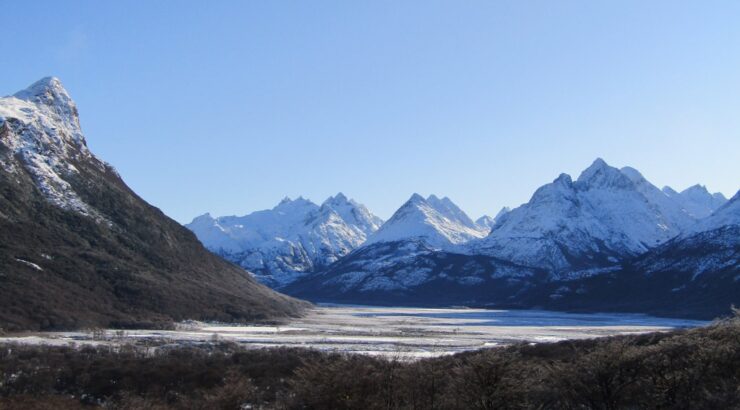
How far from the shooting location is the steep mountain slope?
462 feet

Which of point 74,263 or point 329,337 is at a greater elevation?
point 74,263

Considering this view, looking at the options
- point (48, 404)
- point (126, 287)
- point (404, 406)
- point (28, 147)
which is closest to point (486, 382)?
point (404, 406)

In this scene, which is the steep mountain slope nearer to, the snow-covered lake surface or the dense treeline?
the snow-covered lake surface

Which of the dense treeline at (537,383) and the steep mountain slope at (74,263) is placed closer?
the dense treeline at (537,383)

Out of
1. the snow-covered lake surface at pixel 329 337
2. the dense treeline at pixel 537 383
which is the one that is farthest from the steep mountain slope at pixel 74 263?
the dense treeline at pixel 537 383

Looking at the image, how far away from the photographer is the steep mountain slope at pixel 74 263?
462 ft

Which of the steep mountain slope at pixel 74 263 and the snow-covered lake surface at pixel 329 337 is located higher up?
the steep mountain slope at pixel 74 263

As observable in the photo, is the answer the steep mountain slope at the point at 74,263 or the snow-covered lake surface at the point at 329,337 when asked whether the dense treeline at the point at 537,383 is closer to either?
the snow-covered lake surface at the point at 329,337

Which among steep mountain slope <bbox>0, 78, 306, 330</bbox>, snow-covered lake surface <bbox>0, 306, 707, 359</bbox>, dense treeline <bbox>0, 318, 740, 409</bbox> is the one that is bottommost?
dense treeline <bbox>0, 318, 740, 409</bbox>

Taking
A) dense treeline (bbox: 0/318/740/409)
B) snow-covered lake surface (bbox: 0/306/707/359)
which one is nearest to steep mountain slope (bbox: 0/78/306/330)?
snow-covered lake surface (bbox: 0/306/707/359)

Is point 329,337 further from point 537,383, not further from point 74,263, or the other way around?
point 537,383

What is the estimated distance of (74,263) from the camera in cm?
16200

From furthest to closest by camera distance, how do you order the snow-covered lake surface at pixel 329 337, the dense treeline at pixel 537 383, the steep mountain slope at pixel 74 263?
1. the steep mountain slope at pixel 74 263
2. the snow-covered lake surface at pixel 329 337
3. the dense treeline at pixel 537 383

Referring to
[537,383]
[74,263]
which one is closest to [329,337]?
[74,263]
